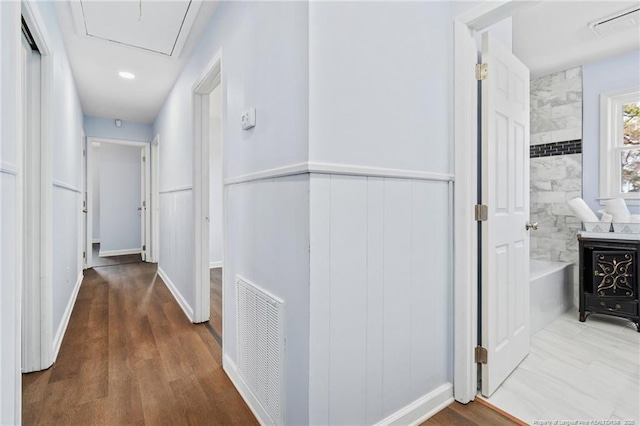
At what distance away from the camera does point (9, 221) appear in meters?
1.25

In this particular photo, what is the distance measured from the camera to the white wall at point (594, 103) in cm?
306

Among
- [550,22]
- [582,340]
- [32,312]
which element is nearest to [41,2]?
[32,312]

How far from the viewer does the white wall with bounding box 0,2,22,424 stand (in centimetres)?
117

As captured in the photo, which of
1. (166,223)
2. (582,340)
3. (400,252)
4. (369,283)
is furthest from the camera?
(166,223)

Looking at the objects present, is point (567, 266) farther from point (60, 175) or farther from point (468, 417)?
point (60, 175)

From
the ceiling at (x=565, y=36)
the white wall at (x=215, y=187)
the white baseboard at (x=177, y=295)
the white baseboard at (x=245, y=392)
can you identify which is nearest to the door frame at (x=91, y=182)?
the white wall at (x=215, y=187)

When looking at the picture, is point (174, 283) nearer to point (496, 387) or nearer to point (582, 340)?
point (496, 387)

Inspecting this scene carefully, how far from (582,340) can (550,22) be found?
256 cm

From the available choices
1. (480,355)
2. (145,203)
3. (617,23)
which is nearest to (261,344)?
(480,355)

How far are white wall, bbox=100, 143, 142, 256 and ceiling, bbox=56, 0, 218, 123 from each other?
243cm

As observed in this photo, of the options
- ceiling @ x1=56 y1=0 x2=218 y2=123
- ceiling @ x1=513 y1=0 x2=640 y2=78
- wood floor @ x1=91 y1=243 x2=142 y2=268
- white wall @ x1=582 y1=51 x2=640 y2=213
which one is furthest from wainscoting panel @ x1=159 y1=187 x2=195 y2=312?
white wall @ x1=582 y1=51 x2=640 y2=213

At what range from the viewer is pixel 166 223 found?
155 inches

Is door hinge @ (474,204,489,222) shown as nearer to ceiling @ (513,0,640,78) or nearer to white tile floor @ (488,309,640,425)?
white tile floor @ (488,309,640,425)

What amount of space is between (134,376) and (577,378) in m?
2.72
